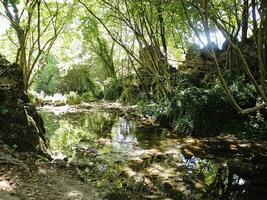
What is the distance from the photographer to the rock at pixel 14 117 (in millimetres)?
7980

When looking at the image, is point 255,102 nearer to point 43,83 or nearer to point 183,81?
point 183,81

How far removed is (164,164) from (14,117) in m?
3.98

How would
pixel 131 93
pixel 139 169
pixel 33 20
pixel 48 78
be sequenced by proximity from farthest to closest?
pixel 48 78 → pixel 131 93 → pixel 33 20 → pixel 139 169

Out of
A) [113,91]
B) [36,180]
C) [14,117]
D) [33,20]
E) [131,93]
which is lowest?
[36,180]

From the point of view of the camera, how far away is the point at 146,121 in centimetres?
1831

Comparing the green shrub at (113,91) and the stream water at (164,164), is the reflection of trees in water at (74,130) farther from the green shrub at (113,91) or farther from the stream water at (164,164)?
the green shrub at (113,91)

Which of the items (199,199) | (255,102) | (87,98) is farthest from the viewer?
(87,98)

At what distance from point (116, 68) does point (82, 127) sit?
2599 cm

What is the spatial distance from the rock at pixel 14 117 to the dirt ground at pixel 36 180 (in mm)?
341

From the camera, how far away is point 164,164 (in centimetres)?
944

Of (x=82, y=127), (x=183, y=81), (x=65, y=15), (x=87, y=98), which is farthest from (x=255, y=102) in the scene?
(x=87, y=98)

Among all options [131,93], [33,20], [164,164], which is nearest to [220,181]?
[164,164]

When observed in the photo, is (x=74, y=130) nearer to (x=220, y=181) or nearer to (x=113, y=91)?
(x=220, y=181)

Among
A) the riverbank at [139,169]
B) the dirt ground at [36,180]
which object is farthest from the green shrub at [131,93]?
the dirt ground at [36,180]
